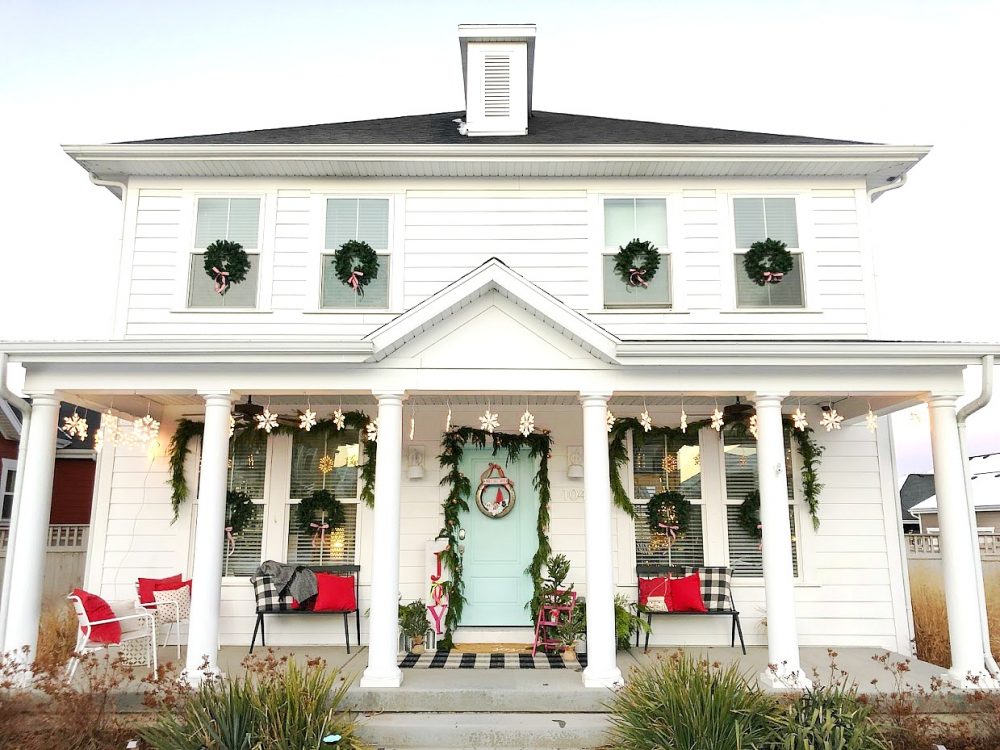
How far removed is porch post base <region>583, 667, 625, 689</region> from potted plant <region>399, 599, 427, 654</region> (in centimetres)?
224

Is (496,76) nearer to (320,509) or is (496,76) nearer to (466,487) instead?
(466,487)

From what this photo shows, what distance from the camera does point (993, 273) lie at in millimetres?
16531

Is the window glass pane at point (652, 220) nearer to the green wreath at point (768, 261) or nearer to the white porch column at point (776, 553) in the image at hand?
the green wreath at point (768, 261)

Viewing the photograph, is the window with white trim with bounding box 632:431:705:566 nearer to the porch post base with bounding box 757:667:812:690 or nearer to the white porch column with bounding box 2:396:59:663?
the porch post base with bounding box 757:667:812:690

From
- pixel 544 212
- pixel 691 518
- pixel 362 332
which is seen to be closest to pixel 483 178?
pixel 544 212

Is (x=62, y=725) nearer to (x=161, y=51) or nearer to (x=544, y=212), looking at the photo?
(x=544, y=212)

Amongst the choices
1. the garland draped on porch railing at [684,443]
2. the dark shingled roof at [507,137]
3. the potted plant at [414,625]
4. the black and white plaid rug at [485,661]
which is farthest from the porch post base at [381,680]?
the dark shingled roof at [507,137]

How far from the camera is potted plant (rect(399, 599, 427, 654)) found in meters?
7.68

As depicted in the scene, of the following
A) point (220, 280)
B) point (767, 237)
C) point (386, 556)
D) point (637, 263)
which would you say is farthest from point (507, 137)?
point (386, 556)

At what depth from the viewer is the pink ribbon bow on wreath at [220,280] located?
8344 mm

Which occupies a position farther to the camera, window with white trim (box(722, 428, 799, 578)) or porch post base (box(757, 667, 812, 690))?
window with white trim (box(722, 428, 799, 578))

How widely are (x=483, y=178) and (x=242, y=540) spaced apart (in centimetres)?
547

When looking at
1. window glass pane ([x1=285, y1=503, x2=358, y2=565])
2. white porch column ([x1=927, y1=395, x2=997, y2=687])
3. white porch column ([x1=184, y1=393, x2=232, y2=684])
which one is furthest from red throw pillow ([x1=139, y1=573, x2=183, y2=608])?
white porch column ([x1=927, y1=395, x2=997, y2=687])

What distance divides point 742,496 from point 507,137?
564 centimetres
